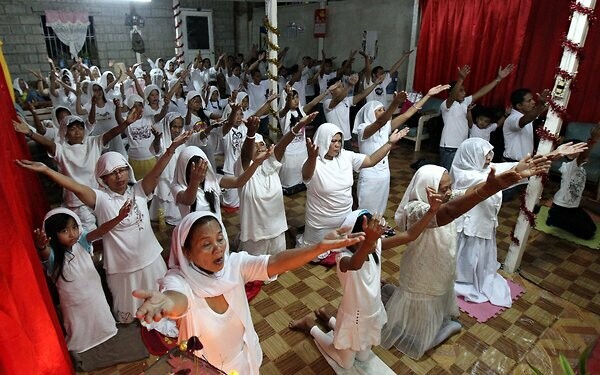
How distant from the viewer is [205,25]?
1205cm

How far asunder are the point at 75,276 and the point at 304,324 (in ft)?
5.50

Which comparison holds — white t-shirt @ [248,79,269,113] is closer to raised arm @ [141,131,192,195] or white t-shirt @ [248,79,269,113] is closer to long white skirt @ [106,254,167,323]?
raised arm @ [141,131,192,195]

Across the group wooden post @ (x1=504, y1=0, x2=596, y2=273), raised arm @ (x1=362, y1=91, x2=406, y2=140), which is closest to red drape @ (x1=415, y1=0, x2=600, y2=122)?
wooden post @ (x1=504, y1=0, x2=596, y2=273)

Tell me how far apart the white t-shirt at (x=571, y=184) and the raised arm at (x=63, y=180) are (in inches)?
189

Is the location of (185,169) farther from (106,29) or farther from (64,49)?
(106,29)

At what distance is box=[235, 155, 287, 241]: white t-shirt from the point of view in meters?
3.63

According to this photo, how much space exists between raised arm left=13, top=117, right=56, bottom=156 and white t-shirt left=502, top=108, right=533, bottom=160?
5.44 m

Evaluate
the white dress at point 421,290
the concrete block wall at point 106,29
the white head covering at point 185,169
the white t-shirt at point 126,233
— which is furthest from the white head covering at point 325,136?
the concrete block wall at point 106,29

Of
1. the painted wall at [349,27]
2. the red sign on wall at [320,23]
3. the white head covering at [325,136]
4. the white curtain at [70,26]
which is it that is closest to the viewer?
the white head covering at [325,136]

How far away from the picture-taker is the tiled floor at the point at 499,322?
2.74m

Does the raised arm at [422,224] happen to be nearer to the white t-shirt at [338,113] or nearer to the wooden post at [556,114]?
the wooden post at [556,114]

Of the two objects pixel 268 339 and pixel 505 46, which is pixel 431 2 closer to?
pixel 505 46

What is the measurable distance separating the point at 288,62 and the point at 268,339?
31.0 ft

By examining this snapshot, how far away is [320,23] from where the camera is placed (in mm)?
9664
